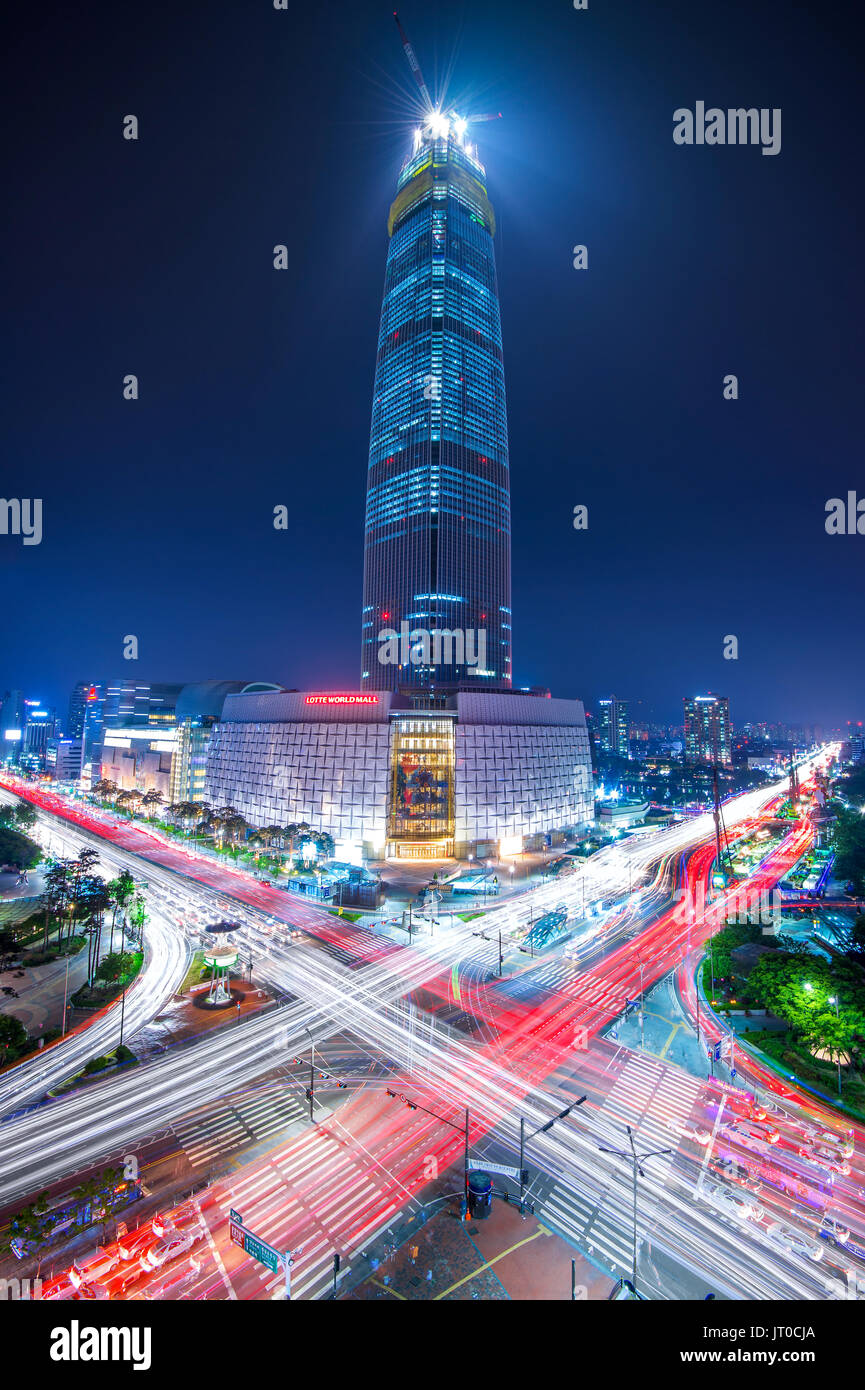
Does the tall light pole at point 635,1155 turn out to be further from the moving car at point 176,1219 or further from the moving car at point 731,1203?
the moving car at point 176,1219

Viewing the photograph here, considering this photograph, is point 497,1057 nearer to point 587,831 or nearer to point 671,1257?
point 671,1257

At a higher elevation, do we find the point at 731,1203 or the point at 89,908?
the point at 89,908

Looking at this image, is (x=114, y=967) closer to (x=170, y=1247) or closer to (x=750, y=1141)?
(x=170, y=1247)

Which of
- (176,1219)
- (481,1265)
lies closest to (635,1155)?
(481,1265)

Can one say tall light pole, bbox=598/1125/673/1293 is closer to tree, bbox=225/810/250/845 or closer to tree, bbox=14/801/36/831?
tree, bbox=225/810/250/845

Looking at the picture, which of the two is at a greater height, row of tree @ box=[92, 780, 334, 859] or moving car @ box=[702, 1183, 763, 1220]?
row of tree @ box=[92, 780, 334, 859]

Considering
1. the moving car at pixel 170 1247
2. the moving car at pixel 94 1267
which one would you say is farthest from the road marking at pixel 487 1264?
the moving car at pixel 94 1267

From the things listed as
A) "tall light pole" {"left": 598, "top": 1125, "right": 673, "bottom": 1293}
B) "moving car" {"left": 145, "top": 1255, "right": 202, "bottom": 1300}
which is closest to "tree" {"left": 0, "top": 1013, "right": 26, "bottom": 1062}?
"moving car" {"left": 145, "top": 1255, "right": 202, "bottom": 1300}

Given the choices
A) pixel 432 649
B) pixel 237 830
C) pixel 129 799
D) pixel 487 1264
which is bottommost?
pixel 487 1264
